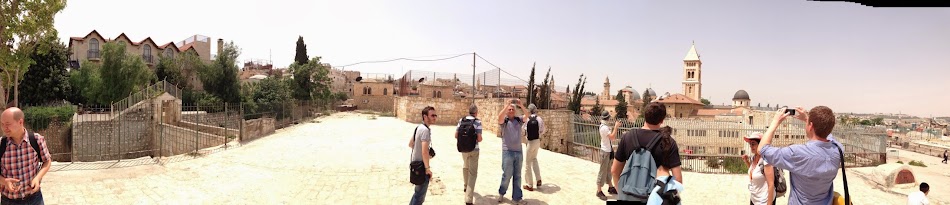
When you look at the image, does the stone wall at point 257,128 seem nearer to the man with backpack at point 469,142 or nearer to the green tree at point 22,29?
the green tree at point 22,29

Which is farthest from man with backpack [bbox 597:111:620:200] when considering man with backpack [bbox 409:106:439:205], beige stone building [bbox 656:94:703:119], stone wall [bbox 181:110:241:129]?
beige stone building [bbox 656:94:703:119]

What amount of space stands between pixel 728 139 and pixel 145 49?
40198 mm

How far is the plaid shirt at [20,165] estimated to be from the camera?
3.74 meters

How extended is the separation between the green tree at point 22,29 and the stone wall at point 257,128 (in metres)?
5.71

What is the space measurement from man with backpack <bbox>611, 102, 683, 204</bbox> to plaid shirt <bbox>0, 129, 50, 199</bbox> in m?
5.15

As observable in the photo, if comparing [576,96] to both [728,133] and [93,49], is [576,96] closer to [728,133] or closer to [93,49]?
[728,133]

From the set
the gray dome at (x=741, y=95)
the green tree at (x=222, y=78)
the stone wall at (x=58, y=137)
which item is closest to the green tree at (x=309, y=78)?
the green tree at (x=222, y=78)

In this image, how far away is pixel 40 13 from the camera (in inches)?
458

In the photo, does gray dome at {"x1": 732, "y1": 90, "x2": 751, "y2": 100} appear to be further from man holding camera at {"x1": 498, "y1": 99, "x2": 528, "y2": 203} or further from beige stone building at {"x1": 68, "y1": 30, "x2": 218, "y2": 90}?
man holding camera at {"x1": 498, "y1": 99, "x2": 528, "y2": 203}

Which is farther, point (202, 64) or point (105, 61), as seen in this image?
point (202, 64)

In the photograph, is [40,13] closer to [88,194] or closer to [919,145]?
[88,194]

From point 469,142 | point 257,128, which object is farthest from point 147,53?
point 469,142

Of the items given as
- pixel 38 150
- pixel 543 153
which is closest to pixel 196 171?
pixel 38 150

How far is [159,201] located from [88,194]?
116 centimetres
